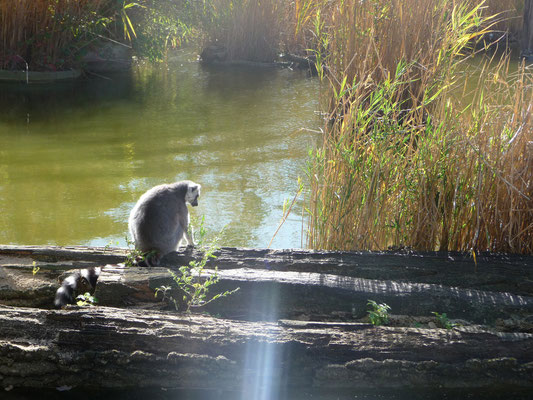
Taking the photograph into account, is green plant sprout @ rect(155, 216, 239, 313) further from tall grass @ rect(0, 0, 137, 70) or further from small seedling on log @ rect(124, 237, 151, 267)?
tall grass @ rect(0, 0, 137, 70)

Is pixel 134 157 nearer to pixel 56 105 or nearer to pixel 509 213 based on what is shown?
pixel 56 105

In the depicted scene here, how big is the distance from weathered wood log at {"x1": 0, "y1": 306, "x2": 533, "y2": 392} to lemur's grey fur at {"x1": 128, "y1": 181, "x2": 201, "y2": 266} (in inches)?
41.6

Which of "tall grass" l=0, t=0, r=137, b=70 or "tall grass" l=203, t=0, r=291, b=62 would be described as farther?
"tall grass" l=203, t=0, r=291, b=62

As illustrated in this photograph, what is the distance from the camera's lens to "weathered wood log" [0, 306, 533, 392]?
10.3 feet

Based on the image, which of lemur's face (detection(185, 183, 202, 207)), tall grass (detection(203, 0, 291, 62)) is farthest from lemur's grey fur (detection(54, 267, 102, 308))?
tall grass (detection(203, 0, 291, 62))

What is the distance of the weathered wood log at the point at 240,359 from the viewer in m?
3.14

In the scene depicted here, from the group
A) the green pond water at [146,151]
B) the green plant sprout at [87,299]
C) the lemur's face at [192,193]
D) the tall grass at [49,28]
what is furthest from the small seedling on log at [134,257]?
the tall grass at [49,28]

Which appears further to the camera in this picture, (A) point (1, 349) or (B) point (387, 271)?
(B) point (387, 271)

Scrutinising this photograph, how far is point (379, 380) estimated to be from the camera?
10.4 feet

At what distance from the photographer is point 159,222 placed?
432 centimetres

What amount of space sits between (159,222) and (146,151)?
4452 millimetres

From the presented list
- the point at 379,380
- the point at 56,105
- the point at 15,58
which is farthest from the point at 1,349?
the point at 15,58

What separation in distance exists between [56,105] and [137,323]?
8906mm

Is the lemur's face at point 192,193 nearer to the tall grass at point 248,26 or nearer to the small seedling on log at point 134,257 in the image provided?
the small seedling on log at point 134,257
